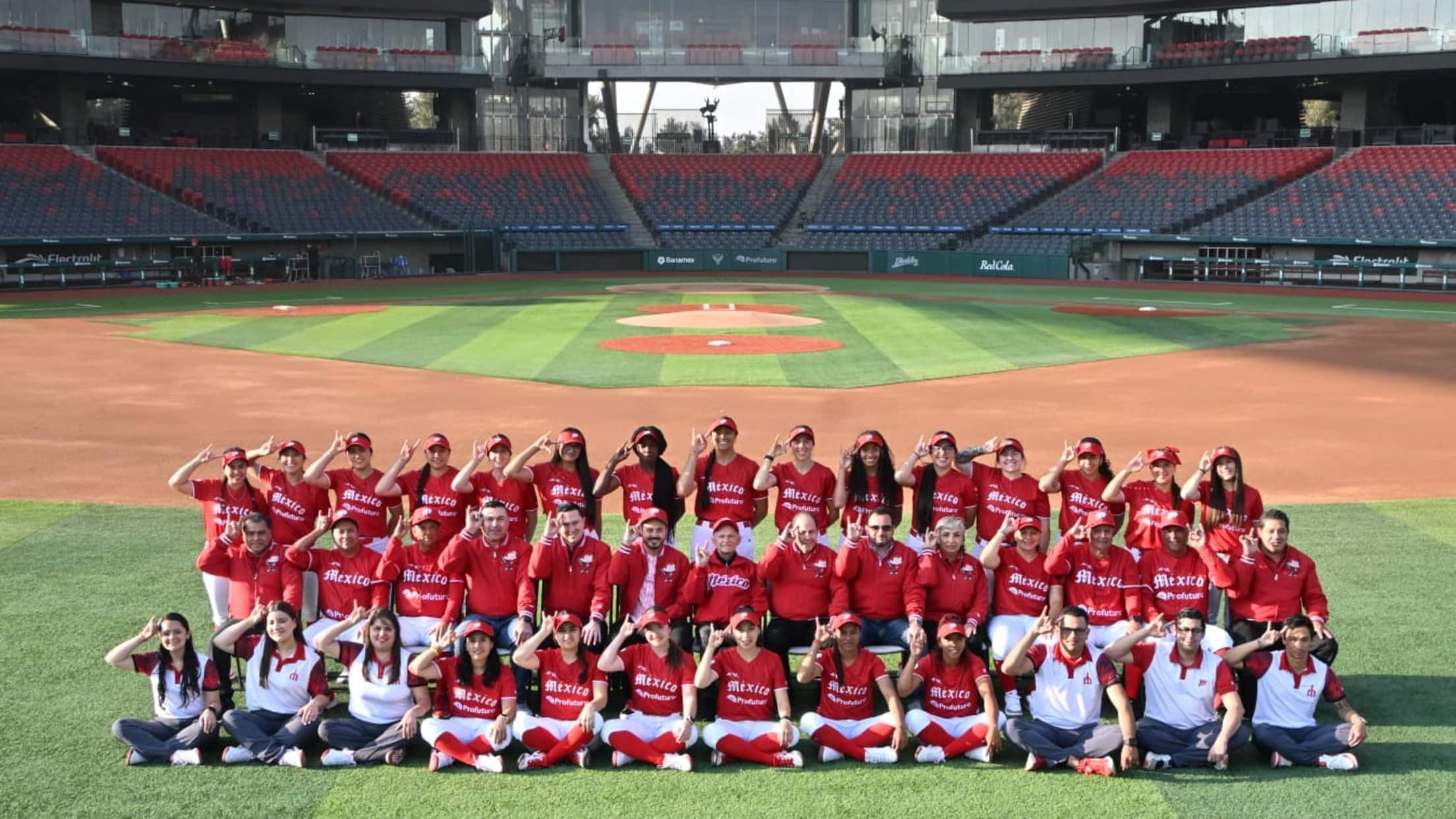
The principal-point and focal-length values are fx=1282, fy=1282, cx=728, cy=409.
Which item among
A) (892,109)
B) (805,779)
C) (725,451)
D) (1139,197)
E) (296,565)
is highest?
(892,109)

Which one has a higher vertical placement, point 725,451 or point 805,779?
point 725,451

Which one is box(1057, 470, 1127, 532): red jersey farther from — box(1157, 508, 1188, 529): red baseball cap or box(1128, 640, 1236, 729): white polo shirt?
box(1128, 640, 1236, 729): white polo shirt

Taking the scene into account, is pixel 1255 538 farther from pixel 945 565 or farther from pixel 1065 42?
pixel 1065 42

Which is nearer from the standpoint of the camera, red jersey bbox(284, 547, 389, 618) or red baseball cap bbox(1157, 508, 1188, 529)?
red baseball cap bbox(1157, 508, 1188, 529)

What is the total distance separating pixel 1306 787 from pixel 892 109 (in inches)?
2454

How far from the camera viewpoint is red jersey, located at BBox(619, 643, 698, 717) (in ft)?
29.2

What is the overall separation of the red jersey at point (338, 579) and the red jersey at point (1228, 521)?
6465 millimetres

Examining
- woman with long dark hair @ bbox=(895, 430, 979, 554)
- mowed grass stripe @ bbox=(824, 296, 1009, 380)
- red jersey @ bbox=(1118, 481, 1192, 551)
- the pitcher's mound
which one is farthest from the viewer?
the pitcher's mound

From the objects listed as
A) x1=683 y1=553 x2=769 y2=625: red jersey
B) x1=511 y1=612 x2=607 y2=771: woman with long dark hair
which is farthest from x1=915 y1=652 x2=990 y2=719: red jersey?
x1=511 y1=612 x2=607 y2=771: woman with long dark hair

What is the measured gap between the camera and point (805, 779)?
27.3ft

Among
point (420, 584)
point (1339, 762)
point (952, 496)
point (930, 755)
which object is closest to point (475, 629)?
point (420, 584)

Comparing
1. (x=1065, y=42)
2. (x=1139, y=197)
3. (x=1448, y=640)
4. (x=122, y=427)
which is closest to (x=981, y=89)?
(x=1065, y=42)

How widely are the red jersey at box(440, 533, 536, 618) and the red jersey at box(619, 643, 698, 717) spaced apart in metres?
1.08

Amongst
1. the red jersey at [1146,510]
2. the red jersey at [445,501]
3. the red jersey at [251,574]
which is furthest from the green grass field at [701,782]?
the red jersey at [445,501]
